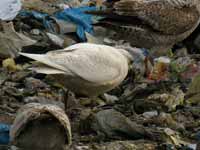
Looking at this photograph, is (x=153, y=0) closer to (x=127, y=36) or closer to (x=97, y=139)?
(x=127, y=36)

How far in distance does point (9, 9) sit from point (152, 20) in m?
1.74

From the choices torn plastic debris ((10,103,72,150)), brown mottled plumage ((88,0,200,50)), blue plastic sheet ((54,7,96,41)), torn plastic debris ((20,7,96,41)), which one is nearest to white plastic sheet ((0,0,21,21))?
torn plastic debris ((20,7,96,41))

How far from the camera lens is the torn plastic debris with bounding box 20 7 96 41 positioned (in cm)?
922

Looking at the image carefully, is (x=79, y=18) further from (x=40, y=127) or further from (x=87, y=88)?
(x=40, y=127)

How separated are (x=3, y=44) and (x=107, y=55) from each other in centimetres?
184

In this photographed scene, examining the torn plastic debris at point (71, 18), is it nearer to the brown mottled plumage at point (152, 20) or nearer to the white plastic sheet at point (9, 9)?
the white plastic sheet at point (9, 9)

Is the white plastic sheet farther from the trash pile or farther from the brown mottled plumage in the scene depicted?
the brown mottled plumage

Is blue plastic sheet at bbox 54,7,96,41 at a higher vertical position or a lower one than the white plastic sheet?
lower

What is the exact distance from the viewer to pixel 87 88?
6.63m

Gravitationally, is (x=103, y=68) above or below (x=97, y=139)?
above

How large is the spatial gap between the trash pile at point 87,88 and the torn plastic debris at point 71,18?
0.5 inches

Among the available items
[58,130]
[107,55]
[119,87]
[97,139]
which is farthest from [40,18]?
[58,130]

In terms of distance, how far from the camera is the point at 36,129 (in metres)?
5.39

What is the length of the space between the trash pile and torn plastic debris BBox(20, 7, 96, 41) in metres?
0.01
